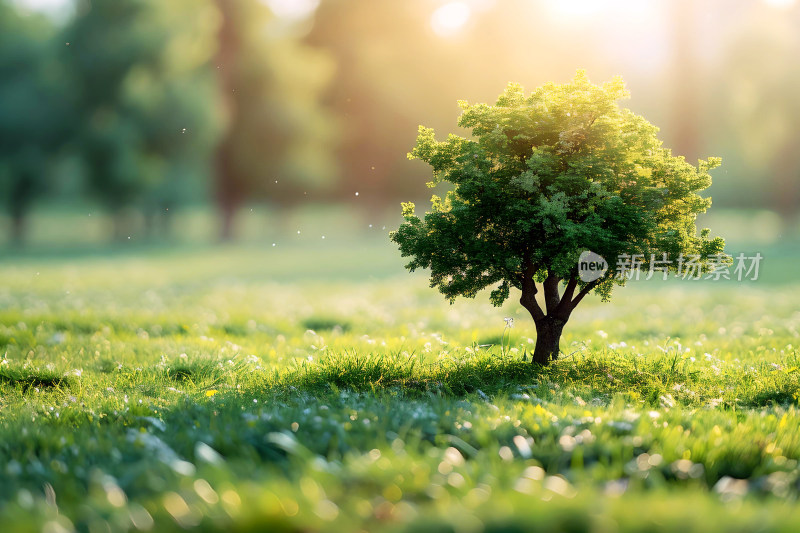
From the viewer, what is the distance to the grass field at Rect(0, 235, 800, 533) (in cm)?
388

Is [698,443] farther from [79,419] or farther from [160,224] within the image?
[160,224]

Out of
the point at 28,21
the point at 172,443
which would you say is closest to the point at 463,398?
the point at 172,443

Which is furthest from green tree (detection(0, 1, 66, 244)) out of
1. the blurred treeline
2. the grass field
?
the grass field

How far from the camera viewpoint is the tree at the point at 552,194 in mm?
8281

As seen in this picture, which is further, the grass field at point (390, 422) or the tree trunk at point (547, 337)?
the tree trunk at point (547, 337)

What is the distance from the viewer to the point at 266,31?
4656cm

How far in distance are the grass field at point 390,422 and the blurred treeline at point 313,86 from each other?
3060cm

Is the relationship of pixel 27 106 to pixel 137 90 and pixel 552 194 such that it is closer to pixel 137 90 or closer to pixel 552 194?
pixel 137 90

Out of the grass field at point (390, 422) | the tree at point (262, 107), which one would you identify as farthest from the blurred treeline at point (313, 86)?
the grass field at point (390, 422)

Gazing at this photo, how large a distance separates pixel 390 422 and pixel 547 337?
151 inches

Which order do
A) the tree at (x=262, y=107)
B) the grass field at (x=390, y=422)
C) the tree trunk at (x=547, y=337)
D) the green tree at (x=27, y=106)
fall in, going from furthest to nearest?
the tree at (x=262, y=107), the green tree at (x=27, y=106), the tree trunk at (x=547, y=337), the grass field at (x=390, y=422)

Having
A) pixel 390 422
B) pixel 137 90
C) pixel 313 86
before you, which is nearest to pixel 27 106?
pixel 137 90

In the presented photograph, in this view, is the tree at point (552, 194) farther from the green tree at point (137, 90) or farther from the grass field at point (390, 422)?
the green tree at point (137, 90)

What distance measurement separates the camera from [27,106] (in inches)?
1719
